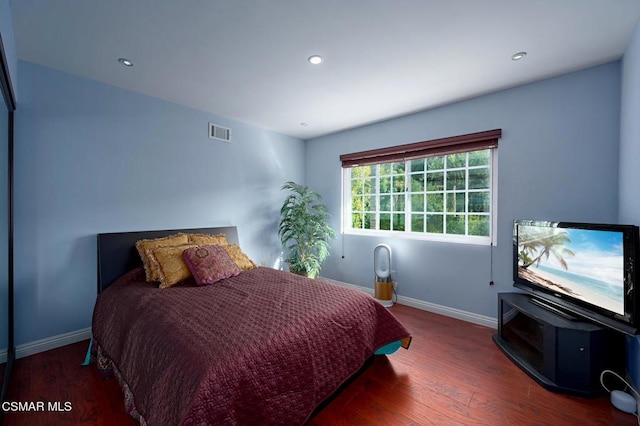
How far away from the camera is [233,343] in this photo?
1.31 m

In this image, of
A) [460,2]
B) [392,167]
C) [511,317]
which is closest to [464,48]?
[460,2]

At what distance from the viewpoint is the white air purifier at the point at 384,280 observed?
3336mm

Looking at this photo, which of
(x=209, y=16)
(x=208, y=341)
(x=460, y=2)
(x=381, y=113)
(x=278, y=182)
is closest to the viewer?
(x=208, y=341)

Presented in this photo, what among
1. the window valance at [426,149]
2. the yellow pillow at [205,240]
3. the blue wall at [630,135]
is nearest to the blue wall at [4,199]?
the yellow pillow at [205,240]

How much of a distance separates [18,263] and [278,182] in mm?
2837

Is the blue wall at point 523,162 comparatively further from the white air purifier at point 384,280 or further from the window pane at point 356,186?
the window pane at point 356,186

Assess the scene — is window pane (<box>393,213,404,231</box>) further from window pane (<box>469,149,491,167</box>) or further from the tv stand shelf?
the tv stand shelf

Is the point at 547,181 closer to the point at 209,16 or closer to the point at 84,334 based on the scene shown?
the point at 209,16

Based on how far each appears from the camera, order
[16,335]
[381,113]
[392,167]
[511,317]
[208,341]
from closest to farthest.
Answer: [208,341], [16,335], [511,317], [381,113], [392,167]

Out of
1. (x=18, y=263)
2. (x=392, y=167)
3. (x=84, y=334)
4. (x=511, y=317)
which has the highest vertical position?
(x=392, y=167)

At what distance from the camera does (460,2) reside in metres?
1.53

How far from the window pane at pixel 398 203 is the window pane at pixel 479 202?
2.66ft

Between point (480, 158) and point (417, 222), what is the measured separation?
102 centimetres

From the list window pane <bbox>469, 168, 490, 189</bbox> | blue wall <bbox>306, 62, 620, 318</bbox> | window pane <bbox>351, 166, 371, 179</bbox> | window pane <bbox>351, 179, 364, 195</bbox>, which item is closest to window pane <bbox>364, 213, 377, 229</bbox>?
blue wall <bbox>306, 62, 620, 318</bbox>
